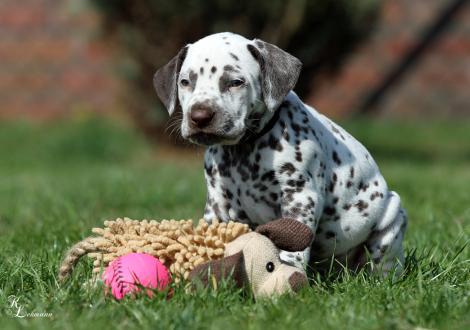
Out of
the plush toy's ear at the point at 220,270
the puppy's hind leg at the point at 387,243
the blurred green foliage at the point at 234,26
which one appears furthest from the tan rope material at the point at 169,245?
the blurred green foliage at the point at 234,26

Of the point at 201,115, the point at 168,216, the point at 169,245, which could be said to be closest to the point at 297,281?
the point at 169,245

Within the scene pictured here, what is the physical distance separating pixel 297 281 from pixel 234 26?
7.87 metres

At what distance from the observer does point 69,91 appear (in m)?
14.6

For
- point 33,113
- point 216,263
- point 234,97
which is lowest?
point 33,113

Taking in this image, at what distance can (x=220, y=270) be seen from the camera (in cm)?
346

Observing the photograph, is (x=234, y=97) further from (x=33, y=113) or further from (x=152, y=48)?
(x=33, y=113)

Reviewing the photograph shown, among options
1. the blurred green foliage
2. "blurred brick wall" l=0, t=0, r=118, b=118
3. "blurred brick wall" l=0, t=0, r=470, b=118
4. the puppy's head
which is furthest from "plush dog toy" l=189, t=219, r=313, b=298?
"blurred brick wall" l=0, t=0, r=118, b=118

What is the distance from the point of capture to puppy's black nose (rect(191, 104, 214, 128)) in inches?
147

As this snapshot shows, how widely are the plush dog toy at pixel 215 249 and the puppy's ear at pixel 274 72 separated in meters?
0.64

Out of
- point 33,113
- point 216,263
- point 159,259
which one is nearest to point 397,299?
point 216,263

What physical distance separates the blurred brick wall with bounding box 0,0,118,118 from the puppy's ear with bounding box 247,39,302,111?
10.6 metres

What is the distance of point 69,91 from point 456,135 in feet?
22.8

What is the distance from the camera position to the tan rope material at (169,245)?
11.9 ft

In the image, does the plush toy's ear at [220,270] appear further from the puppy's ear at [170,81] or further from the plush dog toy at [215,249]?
the puppy's ear at [170,81]
